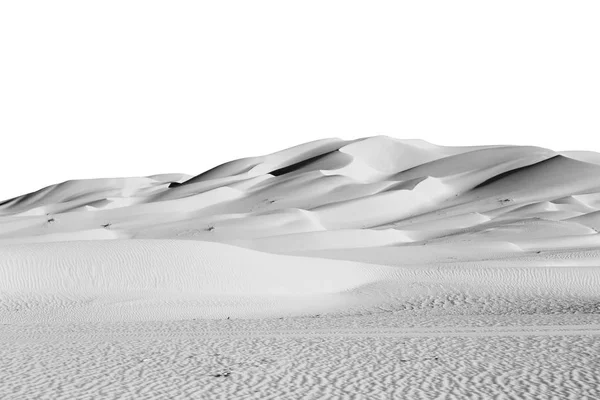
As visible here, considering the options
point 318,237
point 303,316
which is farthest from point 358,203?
point 303,316

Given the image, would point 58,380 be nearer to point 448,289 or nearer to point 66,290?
point 66,290

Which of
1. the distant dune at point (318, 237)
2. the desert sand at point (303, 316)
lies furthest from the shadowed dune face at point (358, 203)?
the desert sand at point (303, 316)

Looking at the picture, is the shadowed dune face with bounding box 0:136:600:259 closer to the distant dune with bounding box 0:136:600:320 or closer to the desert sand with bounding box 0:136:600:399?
the distant dune with bounding box 0:136:600:320

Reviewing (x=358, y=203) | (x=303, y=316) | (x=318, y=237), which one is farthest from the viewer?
(x=358, y=203)

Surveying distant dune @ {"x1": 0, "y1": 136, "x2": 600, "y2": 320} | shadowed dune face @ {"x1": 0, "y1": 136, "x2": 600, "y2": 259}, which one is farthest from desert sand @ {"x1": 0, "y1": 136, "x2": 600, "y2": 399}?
shadowed dune face @ {"x1": 0, "y1": 136, "x2": 600, "y2": 259}

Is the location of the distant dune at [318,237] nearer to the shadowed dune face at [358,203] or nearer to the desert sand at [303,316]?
the desert sand at [303,316]

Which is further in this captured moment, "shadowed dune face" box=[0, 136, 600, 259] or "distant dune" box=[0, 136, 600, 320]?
"shadowed dune face" box=[0, 136, 600, 259]

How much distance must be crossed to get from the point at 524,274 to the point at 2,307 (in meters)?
16.2

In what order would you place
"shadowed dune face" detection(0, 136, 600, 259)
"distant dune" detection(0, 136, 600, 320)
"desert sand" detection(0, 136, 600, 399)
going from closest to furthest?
1. "desert sand" detection(0, 136, 600, 399)
2. "distant dune" detection(0, 136, 600, 320)
3. "shadowed dune face" detection(0, 136, 600, 259)

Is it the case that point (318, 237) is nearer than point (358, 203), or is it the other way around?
point (318, 237)

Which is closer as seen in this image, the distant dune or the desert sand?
the desert sand

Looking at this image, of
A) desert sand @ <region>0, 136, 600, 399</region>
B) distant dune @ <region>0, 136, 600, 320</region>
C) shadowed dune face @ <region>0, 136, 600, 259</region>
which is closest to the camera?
desert sand @ <region>0, 136, 600, 399</region>

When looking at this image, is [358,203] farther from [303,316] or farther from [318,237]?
[303,316]

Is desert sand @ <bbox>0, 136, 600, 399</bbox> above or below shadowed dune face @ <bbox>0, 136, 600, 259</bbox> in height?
below
